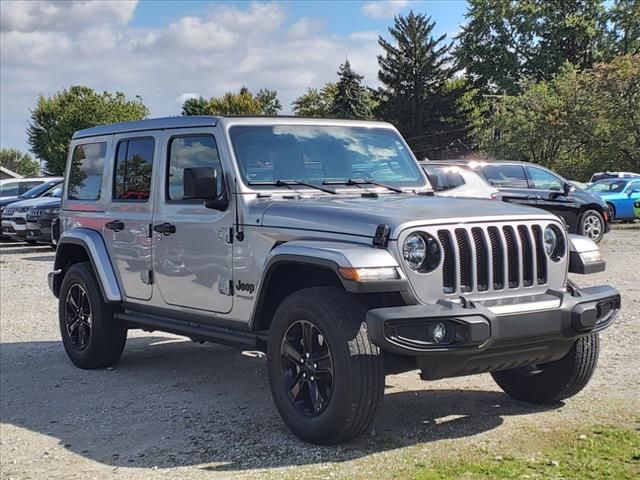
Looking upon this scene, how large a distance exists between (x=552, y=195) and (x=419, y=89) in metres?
47.0

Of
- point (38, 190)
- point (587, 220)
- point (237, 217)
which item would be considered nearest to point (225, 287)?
point (237, 217)

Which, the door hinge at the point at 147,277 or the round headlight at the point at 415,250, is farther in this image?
the door hinge at the point at 147,277

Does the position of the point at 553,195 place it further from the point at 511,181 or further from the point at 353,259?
the point at 353,259

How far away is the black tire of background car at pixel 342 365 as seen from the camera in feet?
14.9

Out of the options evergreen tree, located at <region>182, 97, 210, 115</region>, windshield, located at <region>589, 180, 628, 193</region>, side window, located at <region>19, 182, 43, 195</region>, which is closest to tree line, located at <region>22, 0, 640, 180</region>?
evergreen tree, located at <region>182, 97, 210, 115</region>

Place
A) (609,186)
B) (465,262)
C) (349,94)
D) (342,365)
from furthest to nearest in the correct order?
(349,94) → (609,186) → (465,262) → (342,365)

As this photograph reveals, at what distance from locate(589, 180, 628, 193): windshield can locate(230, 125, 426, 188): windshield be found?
62.3 ft

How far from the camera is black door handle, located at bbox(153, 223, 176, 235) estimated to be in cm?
626

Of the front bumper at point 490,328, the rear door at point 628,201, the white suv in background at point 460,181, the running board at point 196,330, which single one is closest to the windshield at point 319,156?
the running board at point 196,330

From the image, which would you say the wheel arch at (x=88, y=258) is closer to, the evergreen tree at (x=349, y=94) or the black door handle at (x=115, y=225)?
the black door handle at (x=115, y=225)

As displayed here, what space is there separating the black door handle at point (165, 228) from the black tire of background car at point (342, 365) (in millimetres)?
1689

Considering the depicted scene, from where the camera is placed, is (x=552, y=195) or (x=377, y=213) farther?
(x=552, y=195)

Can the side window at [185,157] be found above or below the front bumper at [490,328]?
above

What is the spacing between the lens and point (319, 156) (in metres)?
6.11
